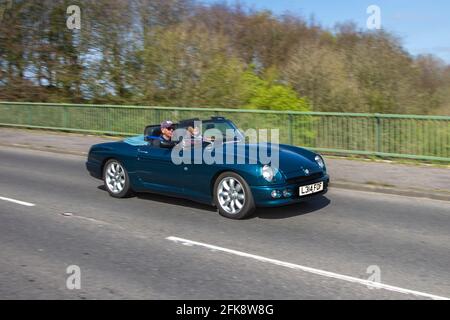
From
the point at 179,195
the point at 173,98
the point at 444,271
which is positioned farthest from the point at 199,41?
the point at 444,271

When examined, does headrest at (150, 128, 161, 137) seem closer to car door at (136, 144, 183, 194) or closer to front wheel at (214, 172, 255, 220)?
car door at (136, 144, 183, 194)

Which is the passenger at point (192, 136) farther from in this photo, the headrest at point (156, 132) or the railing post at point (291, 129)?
the railing post at point (291, 129)

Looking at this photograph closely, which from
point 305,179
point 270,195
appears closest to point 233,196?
point 270,195

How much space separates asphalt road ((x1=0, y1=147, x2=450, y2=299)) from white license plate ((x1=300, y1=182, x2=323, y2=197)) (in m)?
0.39

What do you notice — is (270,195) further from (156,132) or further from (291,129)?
(291,129)

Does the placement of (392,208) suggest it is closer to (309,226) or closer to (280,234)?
(309,226)

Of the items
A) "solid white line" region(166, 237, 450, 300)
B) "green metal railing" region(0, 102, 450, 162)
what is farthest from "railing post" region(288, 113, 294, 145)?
"solid white line" region(166, 237, 450, 300)

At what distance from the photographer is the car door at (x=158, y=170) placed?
8.14 m

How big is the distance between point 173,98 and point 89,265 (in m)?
16.9

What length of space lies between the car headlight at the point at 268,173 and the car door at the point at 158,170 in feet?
4.91

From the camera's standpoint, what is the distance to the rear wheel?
9023 millimetres

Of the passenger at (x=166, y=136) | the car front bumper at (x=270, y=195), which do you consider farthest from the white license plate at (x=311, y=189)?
the passenger at (x=166, y=136)

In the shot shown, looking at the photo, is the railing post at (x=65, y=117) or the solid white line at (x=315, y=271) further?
the railing post at (x=65, y=117)

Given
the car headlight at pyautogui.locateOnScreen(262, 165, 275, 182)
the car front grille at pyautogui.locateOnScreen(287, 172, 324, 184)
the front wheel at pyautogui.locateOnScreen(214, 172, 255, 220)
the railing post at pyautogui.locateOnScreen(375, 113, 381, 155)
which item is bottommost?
the front wheel at pyautogui.locateOnScreen(214, 172, 255, 220)
